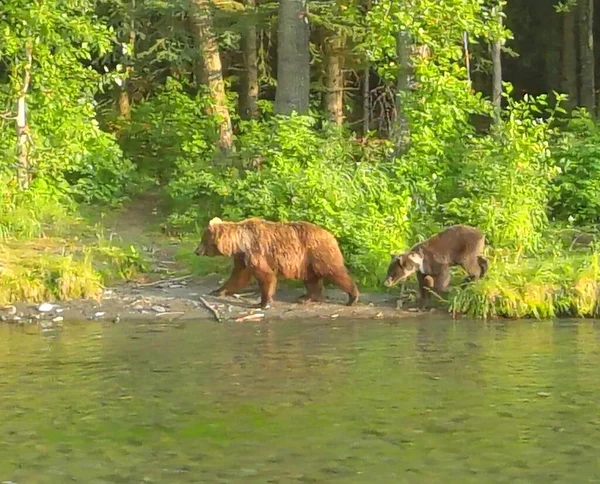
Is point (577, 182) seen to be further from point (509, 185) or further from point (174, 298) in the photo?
point (174, 298)

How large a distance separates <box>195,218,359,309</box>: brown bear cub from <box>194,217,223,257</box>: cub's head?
0.01 meters

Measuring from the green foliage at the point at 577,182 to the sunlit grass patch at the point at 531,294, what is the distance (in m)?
3.11

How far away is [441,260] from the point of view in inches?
517

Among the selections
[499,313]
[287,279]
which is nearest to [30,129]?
[287,279]

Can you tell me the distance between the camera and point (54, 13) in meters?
16.1

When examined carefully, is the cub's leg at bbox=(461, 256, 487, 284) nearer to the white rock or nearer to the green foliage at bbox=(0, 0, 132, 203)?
the white rock

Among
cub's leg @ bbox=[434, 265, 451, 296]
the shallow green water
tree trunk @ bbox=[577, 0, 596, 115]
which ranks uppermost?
tree trunk @ bbox=[577, 0, 596, 115]

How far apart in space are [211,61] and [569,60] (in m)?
11.0

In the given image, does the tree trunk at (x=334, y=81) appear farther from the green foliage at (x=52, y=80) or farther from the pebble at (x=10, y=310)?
the pebble at (x=10, y=310)

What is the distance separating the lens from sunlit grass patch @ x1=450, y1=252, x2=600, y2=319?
1269 cm

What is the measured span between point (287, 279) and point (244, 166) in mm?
4857

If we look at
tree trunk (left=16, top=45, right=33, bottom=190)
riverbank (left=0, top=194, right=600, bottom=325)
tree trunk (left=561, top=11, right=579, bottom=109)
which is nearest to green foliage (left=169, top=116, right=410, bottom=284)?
riverbank (left=0, top=194, right=600, bottom=325)

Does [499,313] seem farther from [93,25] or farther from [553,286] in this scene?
[93,25]

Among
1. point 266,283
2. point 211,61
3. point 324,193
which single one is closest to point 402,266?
point 266,283
